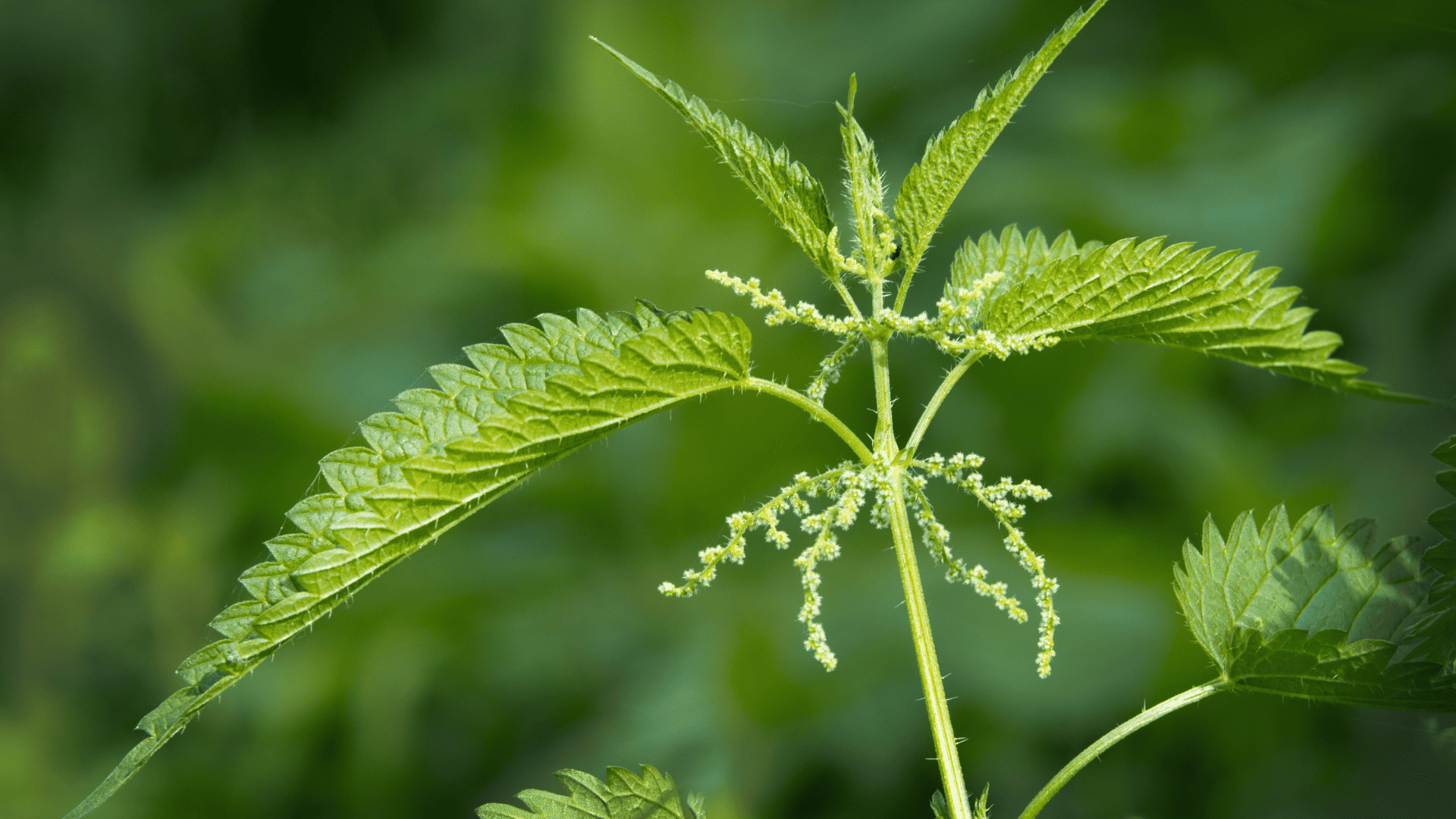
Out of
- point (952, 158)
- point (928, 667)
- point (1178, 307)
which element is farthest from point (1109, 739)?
point (952, 158)

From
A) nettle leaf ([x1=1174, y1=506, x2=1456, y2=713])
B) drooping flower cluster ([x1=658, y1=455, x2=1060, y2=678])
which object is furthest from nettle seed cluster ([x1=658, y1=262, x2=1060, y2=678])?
nettle leaf ([x1=1174, y1=506, x2=1456, y2=713])

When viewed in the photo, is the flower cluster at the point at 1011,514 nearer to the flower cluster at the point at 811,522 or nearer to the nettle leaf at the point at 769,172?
the flower cluster at the point at 811,522

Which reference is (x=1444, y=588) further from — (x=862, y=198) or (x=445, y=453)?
(x=445, y=453)

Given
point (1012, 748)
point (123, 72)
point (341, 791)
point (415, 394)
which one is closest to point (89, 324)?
point (123, 72)

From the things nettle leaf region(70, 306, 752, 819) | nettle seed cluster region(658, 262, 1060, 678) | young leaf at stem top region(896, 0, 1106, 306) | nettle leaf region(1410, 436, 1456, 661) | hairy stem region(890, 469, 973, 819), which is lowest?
nettle leaf region(1410, 436, 1456, 661)

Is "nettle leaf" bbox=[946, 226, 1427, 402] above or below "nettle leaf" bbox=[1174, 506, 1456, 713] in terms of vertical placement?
above

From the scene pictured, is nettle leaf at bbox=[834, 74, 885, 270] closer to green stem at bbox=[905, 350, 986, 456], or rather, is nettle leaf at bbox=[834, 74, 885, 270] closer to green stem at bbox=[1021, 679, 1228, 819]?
green stem at bbox=[905, 350, 986, 456]
